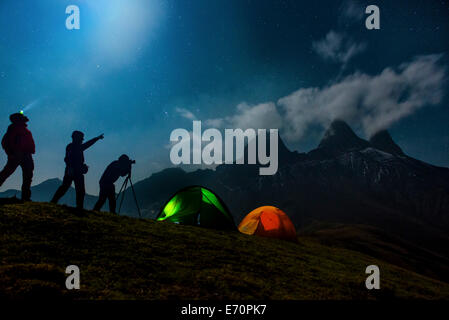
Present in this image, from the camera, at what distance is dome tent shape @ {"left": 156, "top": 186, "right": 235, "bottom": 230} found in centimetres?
1661

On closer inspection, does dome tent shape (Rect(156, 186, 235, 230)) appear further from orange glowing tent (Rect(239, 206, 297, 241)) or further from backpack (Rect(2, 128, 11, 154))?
backpack (Rect(2, 128, 11, 154))

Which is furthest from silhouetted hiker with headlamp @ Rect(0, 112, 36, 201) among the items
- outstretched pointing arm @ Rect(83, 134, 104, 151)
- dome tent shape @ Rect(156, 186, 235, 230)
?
dome tent shape @ Rect(156, 186, 235, 230)

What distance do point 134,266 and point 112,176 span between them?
919 cm

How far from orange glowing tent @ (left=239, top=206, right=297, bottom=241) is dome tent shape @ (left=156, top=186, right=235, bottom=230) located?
2.64 m

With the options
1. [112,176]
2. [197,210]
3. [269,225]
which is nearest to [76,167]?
[112,176]

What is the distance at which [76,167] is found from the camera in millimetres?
11969

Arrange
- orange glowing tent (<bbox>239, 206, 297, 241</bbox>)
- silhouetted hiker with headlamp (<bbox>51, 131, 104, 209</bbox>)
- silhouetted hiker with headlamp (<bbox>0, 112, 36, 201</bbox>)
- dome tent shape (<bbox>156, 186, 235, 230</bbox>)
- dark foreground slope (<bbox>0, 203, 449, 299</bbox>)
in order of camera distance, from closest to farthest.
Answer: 1. dark foreground slope (<bbox>0, 203, 449, 299</bbox>)
2. silhouetted hiker with headlamp (<bbox>0, 112, 36, 201</bbox>)
3. silhouetted hiker with headlamp (<bbox>51, 131, 104, 209</bbox>)
4. dome tent shape (<bbox>156, 186, 235, 230</bbox>)
5. orange glowing tent (<bbox>239, 206, 297, 241</bbox>)

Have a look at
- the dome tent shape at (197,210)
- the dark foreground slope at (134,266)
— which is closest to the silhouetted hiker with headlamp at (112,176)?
the dark foreground slope at (134,266)

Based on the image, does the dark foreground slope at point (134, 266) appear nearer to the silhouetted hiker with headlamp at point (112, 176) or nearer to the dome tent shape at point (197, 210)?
the silhouetted hiker with headlamp at point (112, 176)

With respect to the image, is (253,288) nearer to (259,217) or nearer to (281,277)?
(281,277)

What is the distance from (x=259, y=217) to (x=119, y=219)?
457 inches

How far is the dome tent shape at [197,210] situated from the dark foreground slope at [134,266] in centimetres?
482

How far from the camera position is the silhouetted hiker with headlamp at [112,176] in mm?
14578

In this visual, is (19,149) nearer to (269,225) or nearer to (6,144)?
(6,144)
